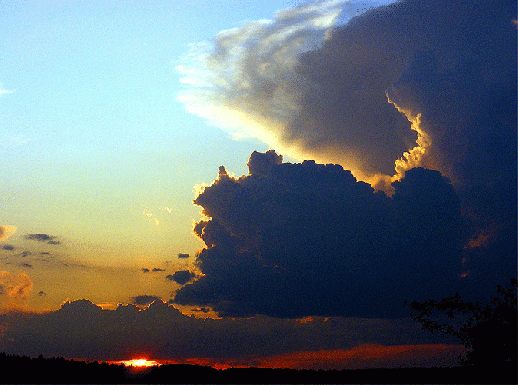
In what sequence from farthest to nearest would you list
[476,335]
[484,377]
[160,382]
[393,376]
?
[160,382], [476,335], [393,376], [484,377]

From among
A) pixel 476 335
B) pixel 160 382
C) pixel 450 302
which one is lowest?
pixel 160 382

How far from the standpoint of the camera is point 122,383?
63.7 metres

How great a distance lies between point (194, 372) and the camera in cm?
6825

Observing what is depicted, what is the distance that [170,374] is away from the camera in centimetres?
6769

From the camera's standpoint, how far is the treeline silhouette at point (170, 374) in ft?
189

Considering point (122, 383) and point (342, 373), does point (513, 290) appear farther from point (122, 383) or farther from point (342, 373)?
point (122, 383)

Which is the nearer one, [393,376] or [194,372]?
[393,376]

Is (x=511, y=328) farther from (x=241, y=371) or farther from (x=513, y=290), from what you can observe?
(x=241, y=371)

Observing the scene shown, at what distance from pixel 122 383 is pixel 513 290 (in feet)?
158

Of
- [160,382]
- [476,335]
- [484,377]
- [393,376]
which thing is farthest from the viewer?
[160,382]

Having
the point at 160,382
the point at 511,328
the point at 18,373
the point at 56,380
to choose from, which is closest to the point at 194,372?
the point at 160,382

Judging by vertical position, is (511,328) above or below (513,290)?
below

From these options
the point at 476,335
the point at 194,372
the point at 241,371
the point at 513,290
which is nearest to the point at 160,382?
the point at 194,372

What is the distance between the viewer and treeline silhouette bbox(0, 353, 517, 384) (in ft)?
189
